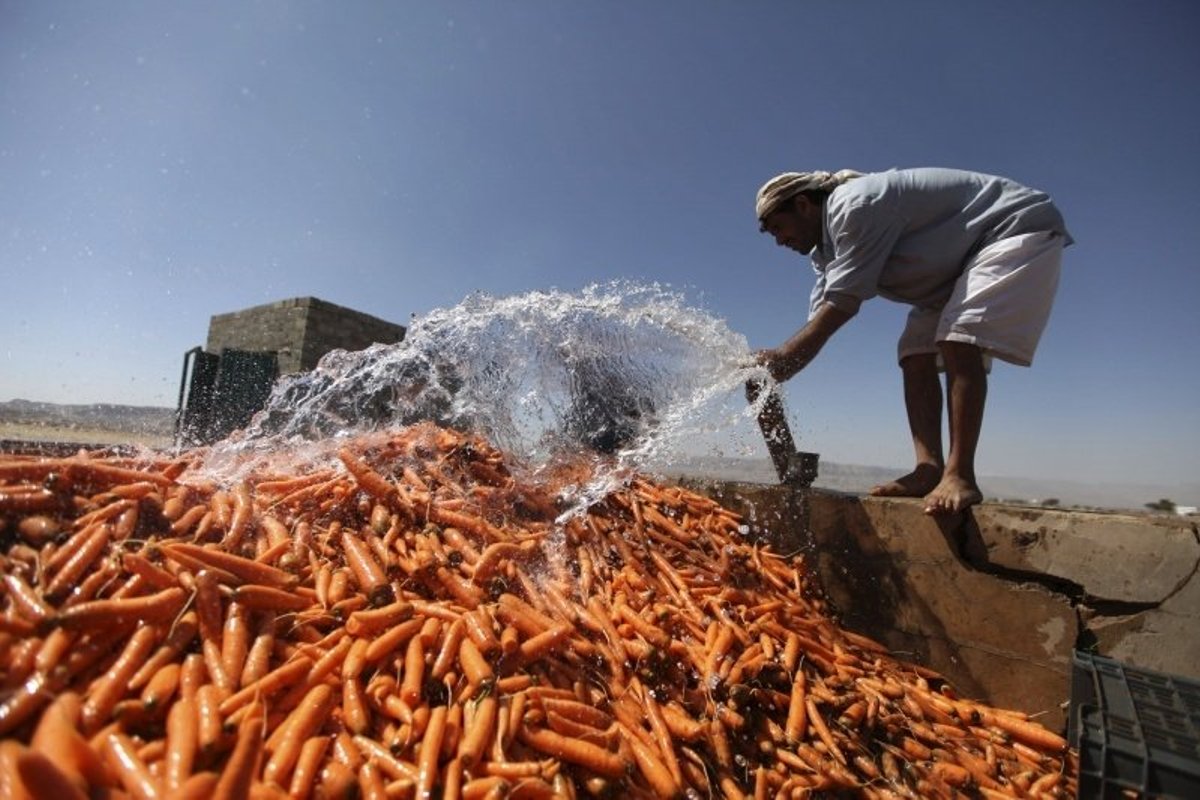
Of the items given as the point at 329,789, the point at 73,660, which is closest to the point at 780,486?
the point at 329,789

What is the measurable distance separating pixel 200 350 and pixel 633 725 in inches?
350

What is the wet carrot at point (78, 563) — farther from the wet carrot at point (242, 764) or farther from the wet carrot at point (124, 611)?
the wet carrot at point (242, 764)

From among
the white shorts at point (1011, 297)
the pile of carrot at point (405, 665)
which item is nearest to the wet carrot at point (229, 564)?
the pile of carrot at point (405, 665)

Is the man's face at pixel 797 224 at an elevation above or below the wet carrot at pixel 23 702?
above

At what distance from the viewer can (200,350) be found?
8.20 meters

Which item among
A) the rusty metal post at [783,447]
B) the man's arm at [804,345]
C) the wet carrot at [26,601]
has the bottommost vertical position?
the wet carrot at [26,601]

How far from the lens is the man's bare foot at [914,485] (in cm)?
327

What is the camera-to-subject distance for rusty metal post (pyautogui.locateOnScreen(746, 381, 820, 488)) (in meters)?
3.71

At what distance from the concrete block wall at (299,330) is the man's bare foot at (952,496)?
1016 centimetres

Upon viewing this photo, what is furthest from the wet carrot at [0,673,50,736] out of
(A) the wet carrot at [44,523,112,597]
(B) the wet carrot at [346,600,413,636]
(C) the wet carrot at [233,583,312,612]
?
(B) the wet carrot at [346,600,413,636]

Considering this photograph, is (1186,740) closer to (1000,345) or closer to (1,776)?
(1000,345)

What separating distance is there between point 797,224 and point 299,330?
31.0 feet

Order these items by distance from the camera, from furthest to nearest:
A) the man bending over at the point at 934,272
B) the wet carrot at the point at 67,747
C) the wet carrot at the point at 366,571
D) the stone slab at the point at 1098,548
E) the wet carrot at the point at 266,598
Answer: the man bending over at the point at 934,272
the stone slab at the point at 1098,548
the wet carrot at the point at 366,571
the wet carrot at the point at 266,598
the wet carrot at the point at 67,747

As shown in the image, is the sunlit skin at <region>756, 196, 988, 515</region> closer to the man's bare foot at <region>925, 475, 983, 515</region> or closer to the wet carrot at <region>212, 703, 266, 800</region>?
the man's bare foot at <region>925, 475, 983, 515</region>
